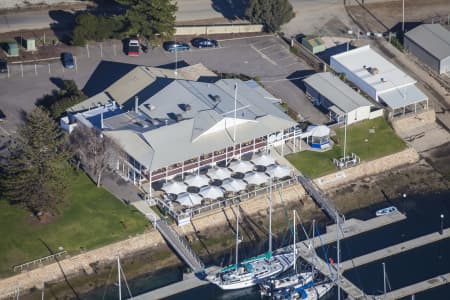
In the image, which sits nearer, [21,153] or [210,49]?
[21,153]

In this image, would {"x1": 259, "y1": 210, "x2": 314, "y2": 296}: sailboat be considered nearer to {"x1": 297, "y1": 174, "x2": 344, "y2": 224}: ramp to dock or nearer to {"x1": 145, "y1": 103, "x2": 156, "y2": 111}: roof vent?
{"x1": 297, "y1": 174, "x2": 344, "y2": 224}: ramp to dock

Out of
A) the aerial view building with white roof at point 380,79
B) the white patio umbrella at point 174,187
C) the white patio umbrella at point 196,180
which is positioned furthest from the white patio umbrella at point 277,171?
the aerial view building with white roof at point 380,79

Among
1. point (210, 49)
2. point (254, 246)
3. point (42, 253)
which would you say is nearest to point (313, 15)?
Answer: point (210, 49)

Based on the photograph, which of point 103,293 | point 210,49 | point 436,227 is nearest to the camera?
point 103,293

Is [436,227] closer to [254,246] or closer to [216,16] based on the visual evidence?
[254,246]

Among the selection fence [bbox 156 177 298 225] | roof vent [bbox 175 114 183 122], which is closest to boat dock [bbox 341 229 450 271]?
fence [bbox 156 177 298 225]

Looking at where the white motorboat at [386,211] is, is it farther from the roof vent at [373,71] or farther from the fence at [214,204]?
the roof vent at [373,71]
